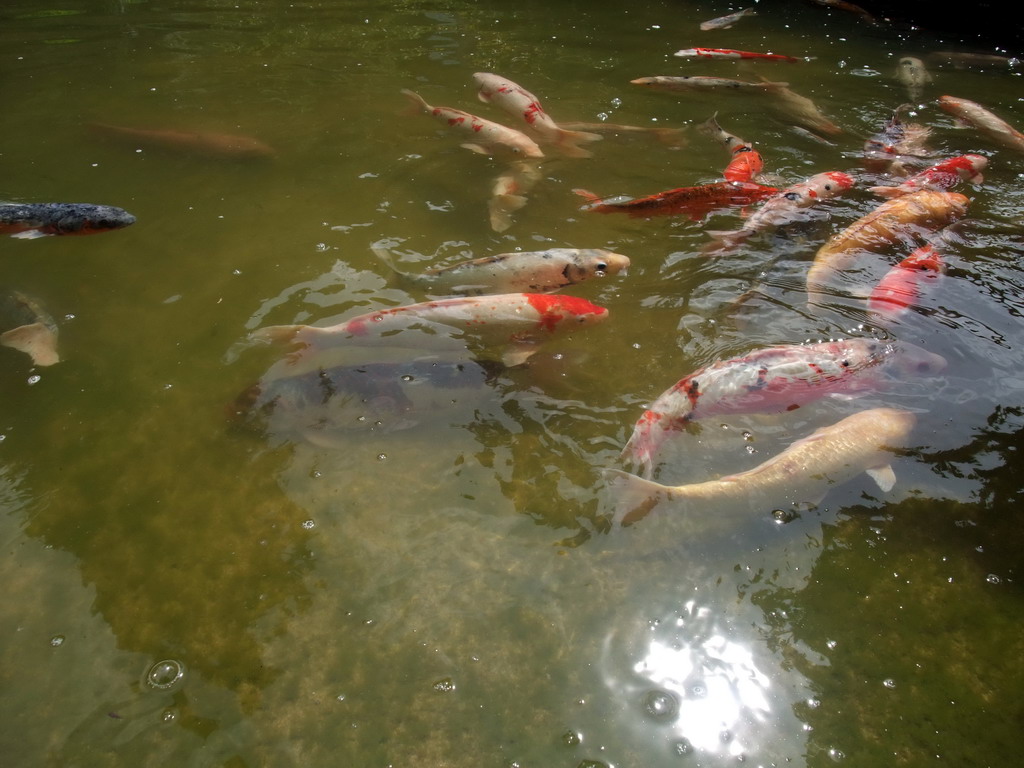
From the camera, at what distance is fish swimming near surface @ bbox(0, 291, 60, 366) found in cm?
440

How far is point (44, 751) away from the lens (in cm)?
268

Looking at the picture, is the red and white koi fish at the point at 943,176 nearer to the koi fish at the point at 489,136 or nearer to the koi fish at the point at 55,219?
the koi fish at the point at 489,136

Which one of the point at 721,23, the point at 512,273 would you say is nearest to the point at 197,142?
the point at 512,273

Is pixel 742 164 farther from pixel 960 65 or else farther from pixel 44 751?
pixel 44 751

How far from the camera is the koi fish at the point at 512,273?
15.1 ft

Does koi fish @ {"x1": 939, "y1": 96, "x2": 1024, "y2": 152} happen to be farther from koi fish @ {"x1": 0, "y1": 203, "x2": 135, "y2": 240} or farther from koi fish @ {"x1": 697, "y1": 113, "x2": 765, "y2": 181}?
koi fish @ {"x1": 0, "y1": 203, "x2": 135, "y2": 240}

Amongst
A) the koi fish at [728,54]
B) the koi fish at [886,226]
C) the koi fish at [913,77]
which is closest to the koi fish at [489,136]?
the koi fish at [886,226]

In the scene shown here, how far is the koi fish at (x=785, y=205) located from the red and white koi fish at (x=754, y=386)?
1479 millimetres

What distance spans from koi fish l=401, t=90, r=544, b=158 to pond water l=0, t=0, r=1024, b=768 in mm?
273

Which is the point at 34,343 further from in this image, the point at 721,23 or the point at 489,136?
the point at 721,23

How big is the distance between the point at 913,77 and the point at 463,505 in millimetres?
7928

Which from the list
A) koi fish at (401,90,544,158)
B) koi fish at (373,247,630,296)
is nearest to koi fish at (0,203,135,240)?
koi fish at (373,247,630,296)

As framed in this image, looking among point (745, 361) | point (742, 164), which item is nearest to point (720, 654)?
point (745, 361)

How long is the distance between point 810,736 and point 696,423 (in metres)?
1.64
